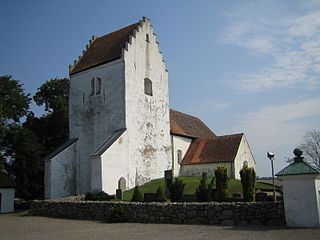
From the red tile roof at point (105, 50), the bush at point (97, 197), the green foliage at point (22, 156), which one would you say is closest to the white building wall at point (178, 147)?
the red tile roof at point (105, 50)

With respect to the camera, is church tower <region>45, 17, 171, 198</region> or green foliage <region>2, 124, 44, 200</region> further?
green foliage <region>2, 124, 44, 200</region>

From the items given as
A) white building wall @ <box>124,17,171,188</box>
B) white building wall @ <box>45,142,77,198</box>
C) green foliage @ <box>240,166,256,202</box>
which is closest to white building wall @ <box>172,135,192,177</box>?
white building wall @ <box>124,17,171,188</box>

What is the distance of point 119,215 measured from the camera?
1461 centimetres

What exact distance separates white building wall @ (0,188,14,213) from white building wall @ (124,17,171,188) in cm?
1049

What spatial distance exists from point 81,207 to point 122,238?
7.74 meters

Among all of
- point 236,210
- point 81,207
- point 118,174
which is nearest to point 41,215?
point 81,207

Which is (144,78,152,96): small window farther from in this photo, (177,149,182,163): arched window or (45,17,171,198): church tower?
(177,149,182,163): arched window

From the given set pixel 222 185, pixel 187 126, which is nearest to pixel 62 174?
pixel 187 126

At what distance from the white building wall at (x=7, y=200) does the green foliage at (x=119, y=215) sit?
15819 millimetres

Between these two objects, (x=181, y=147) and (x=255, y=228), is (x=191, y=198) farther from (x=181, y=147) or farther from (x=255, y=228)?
(x=181, y=147)

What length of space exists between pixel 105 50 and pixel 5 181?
13.5 metres

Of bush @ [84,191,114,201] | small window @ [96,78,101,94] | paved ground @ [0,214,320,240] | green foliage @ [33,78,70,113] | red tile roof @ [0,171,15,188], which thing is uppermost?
green foliage @ [33,78,70,113]

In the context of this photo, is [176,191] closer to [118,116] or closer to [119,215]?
[119,215]

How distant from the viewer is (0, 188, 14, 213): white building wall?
2675 cm
